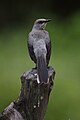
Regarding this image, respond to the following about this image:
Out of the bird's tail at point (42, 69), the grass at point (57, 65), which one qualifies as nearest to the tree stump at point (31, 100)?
the bird's tail at point (42, 69)

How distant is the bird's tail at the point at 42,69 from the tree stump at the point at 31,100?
2cm

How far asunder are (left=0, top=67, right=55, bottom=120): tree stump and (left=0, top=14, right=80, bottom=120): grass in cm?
195

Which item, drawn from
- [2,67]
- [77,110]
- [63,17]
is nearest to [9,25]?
[63,17]

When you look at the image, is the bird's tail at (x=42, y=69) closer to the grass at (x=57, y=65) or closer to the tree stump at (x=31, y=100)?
the tree stump at (x=31, y=100)

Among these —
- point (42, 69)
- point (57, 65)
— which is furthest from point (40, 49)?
point (57, 65)

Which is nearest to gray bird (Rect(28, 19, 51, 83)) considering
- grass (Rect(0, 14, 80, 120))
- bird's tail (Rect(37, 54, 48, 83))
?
bird's tail (Rect(37, 54, 48, 83))

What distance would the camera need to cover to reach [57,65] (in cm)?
578

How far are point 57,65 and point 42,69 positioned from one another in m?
2.71

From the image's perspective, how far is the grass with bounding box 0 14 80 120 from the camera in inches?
201

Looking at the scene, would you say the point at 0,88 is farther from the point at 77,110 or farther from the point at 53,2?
the point at 53,2

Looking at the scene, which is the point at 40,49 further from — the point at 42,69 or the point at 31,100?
→ the point at 31,100

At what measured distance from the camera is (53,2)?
7.34m

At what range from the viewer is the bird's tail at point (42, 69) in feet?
9.88

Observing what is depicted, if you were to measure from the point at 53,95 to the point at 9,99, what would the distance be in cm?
38
